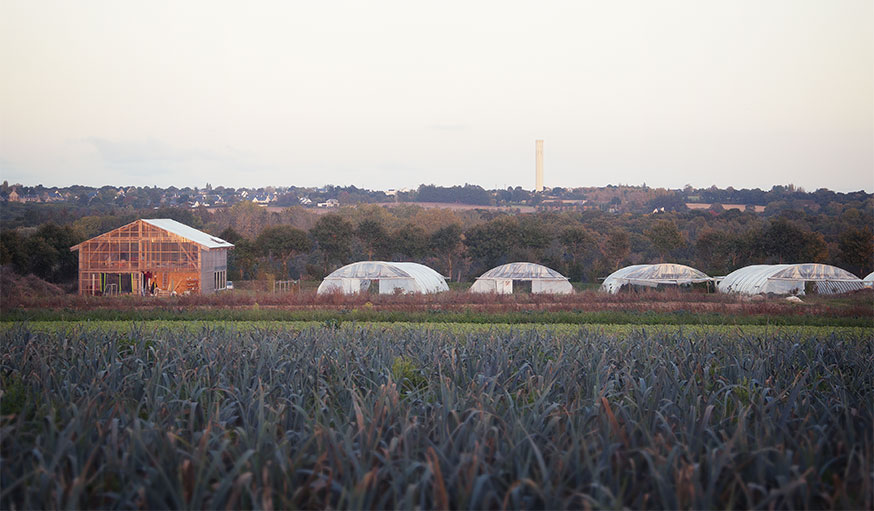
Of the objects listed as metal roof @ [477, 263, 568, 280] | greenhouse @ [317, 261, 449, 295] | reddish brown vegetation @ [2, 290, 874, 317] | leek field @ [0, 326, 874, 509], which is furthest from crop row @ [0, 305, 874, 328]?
metal roof @ [477, 263, 568, 280]

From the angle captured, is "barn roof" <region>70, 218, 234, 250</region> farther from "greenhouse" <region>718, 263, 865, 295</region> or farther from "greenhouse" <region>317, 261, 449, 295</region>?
"greenhouse" <region>718, 263, 865, 295</region>

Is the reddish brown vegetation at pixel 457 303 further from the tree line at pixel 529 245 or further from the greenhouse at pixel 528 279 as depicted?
the tree line at pixel 529 245

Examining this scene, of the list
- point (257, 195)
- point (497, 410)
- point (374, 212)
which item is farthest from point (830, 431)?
point (257, 195)

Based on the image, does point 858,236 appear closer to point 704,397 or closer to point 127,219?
point 704,397

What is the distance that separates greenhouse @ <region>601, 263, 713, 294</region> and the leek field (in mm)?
30414

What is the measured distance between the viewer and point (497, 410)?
4027 mm

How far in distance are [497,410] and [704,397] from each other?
1.35 m

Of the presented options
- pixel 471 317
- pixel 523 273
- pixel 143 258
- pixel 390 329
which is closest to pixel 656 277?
pixel 523 273

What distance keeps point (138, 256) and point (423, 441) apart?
1280 inches

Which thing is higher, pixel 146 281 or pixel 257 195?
pixel 257 195

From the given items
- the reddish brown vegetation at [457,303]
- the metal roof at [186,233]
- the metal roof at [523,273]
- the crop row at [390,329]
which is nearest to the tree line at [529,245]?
the metal roof at [186,233]

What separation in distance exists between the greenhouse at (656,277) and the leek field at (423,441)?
30.4m

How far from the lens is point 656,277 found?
35.0m

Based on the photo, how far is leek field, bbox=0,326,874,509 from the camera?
2748 millimetres
